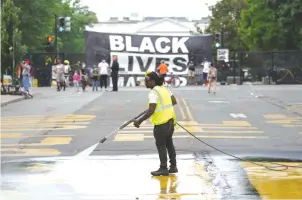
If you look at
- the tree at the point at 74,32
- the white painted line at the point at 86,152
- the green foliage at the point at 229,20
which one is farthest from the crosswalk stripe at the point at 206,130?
the tree at the point at 74,32

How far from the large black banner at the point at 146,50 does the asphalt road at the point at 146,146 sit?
21012 millimetres

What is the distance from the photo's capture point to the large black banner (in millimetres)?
46312

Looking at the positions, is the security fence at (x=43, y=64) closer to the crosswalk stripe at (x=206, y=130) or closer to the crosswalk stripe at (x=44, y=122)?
the crosswalk stripe at (x=44, y=122)

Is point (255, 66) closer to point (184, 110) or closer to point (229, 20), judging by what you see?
point (229, 20)

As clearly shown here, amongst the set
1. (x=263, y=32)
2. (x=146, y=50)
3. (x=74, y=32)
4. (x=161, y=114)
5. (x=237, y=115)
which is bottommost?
(x=237, y=115)

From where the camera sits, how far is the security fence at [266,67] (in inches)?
1822

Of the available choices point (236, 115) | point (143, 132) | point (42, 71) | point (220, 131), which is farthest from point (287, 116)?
point (42, 71)

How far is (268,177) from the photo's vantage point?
390 inches

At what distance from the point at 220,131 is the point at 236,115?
15.0 ft

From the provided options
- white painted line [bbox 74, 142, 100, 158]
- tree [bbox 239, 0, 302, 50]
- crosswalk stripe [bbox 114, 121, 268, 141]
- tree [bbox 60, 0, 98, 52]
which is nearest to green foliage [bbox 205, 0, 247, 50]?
tree [bbox 239, 0, 302, 50]

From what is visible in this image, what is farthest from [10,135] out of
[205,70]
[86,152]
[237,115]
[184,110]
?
[205,70]

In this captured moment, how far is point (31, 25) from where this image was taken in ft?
177

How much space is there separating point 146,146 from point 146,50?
3388 cm

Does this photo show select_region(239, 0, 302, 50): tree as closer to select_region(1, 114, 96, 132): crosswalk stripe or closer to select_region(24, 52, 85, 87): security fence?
select_region(24, 52, 85, 87): security fence
